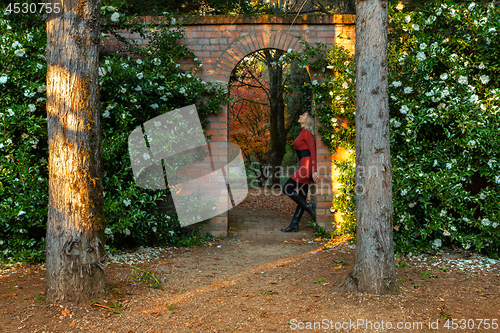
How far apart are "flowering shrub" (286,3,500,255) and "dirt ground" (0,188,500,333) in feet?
1.46

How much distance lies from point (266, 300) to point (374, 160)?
148 centimetres

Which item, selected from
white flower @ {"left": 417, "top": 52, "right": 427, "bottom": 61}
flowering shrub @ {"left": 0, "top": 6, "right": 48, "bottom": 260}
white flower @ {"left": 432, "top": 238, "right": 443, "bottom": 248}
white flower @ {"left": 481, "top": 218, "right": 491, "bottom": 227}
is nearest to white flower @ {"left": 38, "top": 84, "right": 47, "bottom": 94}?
flowering shrub @ {"left": 0, "top": 6, "right": 48, "bottom": 260}

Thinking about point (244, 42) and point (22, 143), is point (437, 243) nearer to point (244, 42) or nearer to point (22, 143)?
point (244, 42)

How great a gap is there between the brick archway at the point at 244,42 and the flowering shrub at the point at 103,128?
17.0 inches

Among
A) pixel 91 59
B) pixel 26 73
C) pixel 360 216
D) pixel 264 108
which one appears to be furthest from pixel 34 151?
pixel 264 108

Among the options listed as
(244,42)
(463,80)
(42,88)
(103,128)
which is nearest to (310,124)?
(244,42)

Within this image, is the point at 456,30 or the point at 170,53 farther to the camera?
the point at 170,53

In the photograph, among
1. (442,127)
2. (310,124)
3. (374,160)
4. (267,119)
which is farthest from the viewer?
(267,119)

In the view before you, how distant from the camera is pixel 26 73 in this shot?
3.98m

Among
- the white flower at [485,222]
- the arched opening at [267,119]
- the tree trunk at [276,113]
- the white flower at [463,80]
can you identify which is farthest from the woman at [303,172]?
the tree trunk at [276,113]

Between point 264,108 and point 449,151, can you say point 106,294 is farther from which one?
point 264,108

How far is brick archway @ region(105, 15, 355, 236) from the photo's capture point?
5.31 m

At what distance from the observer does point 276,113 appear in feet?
38.4

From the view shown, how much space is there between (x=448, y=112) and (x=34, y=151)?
498 cm
